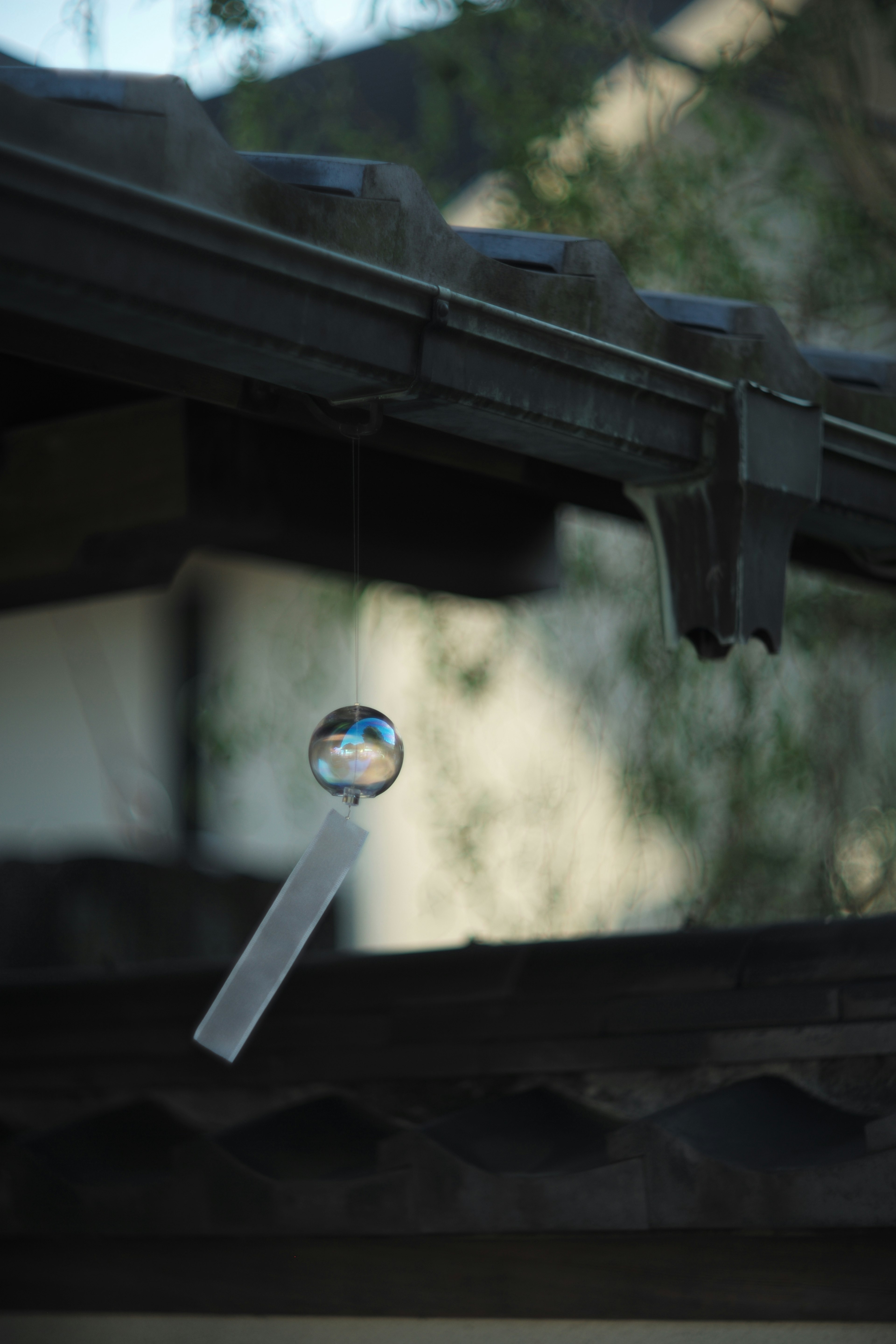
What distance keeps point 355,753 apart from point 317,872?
116 millimetres

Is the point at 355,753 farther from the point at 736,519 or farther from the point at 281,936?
the point at 736,519

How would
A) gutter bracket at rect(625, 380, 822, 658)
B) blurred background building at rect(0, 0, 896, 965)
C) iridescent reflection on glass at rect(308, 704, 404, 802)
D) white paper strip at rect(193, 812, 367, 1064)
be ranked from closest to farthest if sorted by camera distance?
white paper strip at rect(193, 812, 367, 1064)
iridescent reflection on glass at rect(308, 704, 404, 802)
gutter bracket at rect(625, 380, 822, 658)
blurred background building at rect(0, 0, 896, 965)

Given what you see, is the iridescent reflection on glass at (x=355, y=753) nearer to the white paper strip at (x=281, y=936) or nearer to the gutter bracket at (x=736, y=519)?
the white paper strip at (x=281, y=936)

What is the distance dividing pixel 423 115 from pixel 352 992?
3.41 m

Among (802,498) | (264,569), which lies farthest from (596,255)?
(264,569)

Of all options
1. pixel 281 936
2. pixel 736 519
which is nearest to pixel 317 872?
pixel 281 936

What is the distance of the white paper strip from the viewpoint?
4.09ft

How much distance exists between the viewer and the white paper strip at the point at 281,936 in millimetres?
1247

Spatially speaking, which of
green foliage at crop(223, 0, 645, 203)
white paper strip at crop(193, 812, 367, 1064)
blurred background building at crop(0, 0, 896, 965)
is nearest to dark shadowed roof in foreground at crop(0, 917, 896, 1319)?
white paper strip at crop(193, 812, 367, 1064)

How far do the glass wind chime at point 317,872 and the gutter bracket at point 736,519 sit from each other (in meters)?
0.44

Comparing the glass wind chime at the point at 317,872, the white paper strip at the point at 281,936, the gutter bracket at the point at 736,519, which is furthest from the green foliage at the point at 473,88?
the white paper strip at the point at 281,936

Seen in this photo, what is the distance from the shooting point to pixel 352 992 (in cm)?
207

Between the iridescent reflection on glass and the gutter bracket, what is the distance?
18.3 inches

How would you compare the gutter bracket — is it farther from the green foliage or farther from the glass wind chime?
the green foliage
